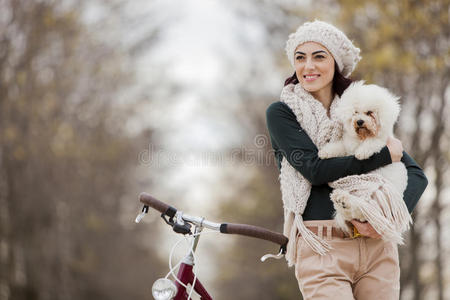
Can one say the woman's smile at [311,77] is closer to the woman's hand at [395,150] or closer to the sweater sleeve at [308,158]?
the sweater sleeve at [308,158]

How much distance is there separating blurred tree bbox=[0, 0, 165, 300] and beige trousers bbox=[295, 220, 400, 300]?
995 cm

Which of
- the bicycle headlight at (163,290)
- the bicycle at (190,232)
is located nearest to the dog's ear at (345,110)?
the bicycle at (190,232)

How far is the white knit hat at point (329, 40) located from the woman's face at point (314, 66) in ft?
0.10

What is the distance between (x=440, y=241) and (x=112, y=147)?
10960 mm

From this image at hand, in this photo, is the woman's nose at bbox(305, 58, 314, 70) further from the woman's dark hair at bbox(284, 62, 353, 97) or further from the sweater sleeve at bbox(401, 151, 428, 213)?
the sweater sleeve at bbox(401, 151, 428, 213)

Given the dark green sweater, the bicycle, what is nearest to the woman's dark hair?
the dark green sweater

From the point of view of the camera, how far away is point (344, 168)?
2.61 metres

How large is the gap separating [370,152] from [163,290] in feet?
3.83

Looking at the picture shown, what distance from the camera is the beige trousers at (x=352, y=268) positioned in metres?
2.56

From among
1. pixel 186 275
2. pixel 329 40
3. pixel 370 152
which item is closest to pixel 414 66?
pixel 329 40

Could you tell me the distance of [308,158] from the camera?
8.63ft

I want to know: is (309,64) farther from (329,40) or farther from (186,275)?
A: (186,275)

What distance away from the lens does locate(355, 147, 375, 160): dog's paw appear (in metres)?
2.60

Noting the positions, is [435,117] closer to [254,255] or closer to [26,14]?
[26,14]
